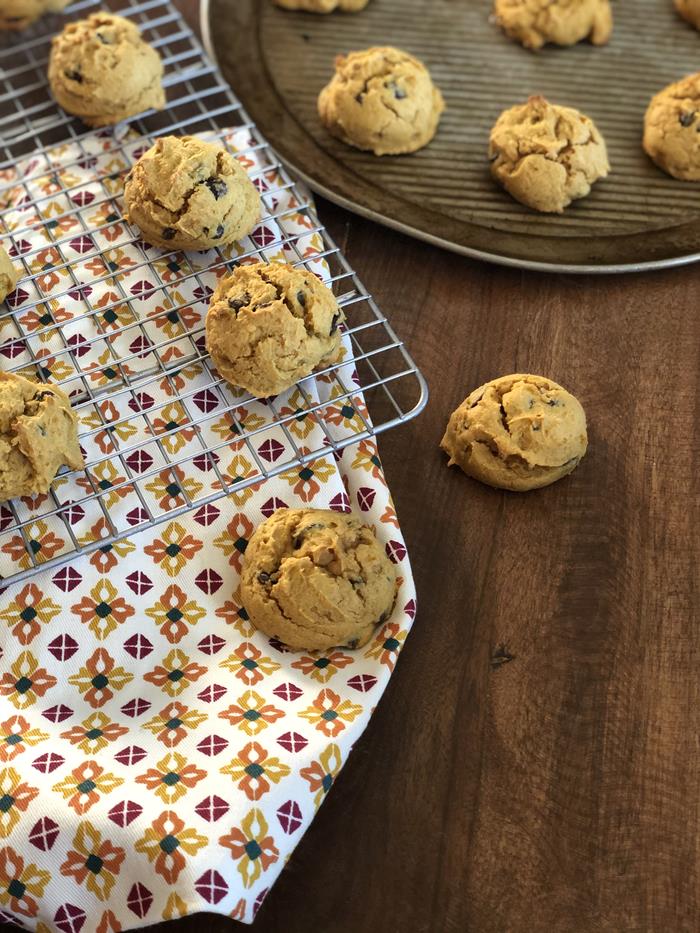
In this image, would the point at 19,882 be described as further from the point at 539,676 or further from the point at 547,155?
the point at 547,155

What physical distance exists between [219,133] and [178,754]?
4.88 ft

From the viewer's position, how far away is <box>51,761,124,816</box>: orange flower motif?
1.52 metres

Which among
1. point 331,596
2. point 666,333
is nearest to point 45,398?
→ point 331,596

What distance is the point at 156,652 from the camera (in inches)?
67.3

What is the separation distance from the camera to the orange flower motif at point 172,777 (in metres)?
1.54

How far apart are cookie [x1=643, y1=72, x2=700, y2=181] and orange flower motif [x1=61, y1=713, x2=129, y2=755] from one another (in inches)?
73.0

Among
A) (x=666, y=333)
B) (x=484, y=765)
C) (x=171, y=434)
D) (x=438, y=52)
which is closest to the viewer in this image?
(x=484, y=765)

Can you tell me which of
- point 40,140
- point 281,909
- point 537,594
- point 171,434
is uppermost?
point 40,140

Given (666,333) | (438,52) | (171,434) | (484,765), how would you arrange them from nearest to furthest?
(484,765)
(171,434)
(666,333)
(438,52)

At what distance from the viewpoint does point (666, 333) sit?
2.18m

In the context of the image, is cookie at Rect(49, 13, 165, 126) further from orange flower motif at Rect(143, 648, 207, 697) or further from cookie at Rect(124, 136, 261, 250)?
orange flower motif at Rect(143, 648, 207, 697)

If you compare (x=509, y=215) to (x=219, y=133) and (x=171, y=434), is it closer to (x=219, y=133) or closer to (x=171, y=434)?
(x=219, y=133)

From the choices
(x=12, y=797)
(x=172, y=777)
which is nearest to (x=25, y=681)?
(x=12, y=797)

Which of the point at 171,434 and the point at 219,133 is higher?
the point at 219,133
